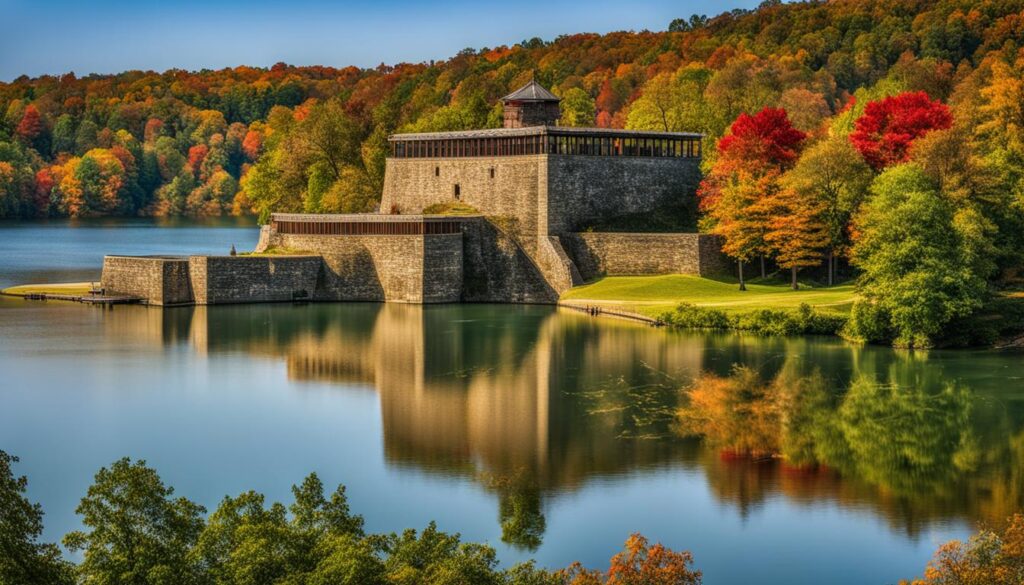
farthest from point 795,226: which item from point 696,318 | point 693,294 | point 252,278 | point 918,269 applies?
point 252,278

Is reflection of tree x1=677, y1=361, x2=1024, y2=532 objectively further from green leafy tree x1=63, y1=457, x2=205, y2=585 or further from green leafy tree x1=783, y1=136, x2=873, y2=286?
green leafy tree x1=783, y1=136, x2=873, y2=286

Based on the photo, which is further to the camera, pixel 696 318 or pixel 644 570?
pixel 696 318

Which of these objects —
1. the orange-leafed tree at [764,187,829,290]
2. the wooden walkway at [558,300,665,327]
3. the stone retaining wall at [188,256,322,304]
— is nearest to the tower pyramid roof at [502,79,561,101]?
the wooden walkway at [558,300,665,327]

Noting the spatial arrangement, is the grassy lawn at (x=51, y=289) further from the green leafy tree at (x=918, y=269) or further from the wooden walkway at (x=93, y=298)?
the green leafy tree at (x=918, y=269)

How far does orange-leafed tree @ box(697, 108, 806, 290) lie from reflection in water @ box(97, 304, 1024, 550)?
24.6ft

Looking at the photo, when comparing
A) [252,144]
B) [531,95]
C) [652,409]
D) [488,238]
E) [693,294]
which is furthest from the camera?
[252,144]

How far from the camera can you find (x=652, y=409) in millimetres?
39812

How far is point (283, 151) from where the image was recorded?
81188 mm

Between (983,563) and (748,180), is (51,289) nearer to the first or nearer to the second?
(748,180)

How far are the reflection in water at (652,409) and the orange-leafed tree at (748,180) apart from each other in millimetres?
7504

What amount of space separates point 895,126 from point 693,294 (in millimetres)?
10621

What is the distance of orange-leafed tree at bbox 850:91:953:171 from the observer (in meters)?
61.2

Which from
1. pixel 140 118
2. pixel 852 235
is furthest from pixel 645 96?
pixel 140 118

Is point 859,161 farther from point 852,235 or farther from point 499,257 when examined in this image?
point 499,257
